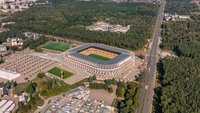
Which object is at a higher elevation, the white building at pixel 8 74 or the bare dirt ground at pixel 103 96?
the white building at pixel 8 74

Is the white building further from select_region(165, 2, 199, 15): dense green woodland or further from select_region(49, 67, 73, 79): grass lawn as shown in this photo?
select_region(165, 2, 199, 15): dense green woodland

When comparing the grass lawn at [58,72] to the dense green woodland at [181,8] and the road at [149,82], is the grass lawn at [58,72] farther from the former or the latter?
the dense green woodland at [181,8]

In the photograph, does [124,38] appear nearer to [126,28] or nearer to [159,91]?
[126,28]

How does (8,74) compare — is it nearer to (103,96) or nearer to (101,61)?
(101,61)

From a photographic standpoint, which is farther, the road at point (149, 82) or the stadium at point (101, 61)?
the stadium at point (101, 61)

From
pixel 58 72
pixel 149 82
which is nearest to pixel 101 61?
pixel 58 72

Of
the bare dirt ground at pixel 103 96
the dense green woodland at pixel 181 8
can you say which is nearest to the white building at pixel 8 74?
the bare dirt ground at pixel 103 96
